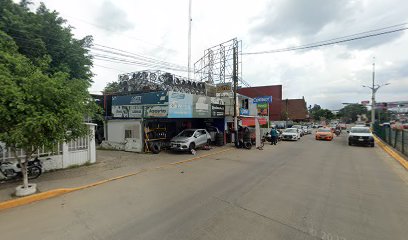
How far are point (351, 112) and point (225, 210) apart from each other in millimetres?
140367

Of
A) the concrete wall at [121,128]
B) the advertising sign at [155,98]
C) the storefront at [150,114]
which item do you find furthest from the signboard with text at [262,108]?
the concrete wall at [121,128]

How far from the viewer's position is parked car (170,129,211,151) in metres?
15.6

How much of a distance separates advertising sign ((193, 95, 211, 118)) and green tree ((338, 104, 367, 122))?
124 metres

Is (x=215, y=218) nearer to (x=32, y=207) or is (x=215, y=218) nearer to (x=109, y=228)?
(x=109, y=228)

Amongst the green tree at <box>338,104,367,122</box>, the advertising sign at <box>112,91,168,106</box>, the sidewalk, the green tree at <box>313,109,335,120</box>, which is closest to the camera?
the sidewalk

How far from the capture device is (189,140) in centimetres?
1595

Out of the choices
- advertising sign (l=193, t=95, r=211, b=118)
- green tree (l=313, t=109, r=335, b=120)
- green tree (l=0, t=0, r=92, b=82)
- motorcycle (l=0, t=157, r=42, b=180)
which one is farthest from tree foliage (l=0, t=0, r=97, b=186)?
green tree (l=313, t=109, r=335, b=120)

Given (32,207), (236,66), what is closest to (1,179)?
(32,207)

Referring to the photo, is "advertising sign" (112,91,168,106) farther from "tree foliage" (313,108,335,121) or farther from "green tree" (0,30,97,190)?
"tree foliage" (313,108,335,121)

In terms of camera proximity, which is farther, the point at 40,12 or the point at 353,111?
the point at 353,111

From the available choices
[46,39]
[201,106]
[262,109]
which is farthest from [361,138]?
[46,39]

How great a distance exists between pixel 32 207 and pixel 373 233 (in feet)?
26.2

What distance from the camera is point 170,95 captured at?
15.4 meters

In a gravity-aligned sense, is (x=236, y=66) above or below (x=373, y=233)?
above
